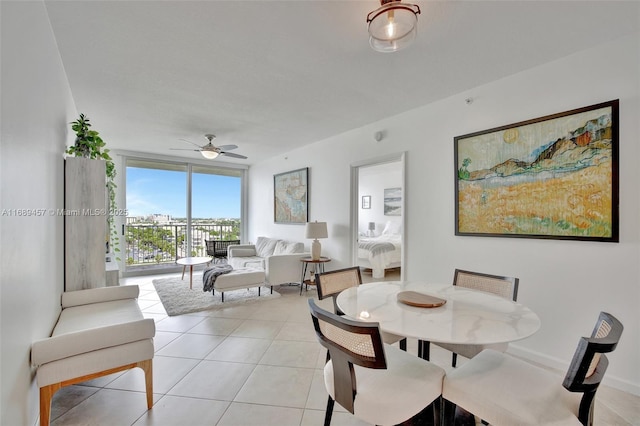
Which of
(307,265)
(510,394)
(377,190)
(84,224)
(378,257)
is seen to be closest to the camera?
(510,394)

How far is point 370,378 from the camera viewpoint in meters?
1.37

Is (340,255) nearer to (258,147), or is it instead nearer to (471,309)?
(258,147)

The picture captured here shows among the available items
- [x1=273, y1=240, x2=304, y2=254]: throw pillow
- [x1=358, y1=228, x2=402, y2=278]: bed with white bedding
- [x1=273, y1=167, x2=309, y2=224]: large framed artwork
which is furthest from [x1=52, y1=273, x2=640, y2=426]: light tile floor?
[x1=273, y1=167, x2=309, y2=224]: large framed artwork

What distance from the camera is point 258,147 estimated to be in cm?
555

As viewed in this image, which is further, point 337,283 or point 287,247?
point 287,247

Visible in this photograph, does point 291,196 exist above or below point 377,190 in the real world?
below

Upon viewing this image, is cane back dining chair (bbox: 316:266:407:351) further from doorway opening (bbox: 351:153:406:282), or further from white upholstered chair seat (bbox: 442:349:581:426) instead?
doorway opening (bbox: 351:153:406:282)

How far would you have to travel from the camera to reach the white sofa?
453cm

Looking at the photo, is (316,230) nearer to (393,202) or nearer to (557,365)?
(557,365)

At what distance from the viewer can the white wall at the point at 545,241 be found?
6.77 ft

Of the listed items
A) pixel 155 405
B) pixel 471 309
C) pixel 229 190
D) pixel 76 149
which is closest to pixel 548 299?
pixel 471 309

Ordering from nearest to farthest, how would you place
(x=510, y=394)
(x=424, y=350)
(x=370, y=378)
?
1. (x=510, y=394)
2. (x=370, y=378)
3. (x=424, y=350)

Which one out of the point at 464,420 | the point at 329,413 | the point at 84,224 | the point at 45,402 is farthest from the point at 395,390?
the point at 84,224

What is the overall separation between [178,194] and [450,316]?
6457 mm
